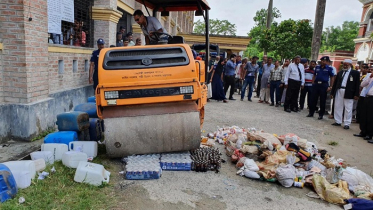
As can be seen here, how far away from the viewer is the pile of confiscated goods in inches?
152

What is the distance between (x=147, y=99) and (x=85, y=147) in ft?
4.06

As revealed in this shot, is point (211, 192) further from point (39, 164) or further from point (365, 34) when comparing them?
point (365, 34)

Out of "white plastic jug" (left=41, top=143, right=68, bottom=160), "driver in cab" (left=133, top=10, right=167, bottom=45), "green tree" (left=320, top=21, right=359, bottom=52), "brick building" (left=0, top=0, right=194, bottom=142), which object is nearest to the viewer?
"white plastic jug" (left=41, top=143, right=68, bottom=160)

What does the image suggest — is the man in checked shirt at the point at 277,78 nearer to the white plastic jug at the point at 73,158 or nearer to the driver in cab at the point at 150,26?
the driver in cab at the point at 150,26

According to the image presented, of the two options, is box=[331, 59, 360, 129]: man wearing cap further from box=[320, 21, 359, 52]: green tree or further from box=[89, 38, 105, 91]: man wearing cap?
box=[320, 21, 359, 52]: green tree

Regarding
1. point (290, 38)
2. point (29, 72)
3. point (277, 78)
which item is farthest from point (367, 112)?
point (290, 38)

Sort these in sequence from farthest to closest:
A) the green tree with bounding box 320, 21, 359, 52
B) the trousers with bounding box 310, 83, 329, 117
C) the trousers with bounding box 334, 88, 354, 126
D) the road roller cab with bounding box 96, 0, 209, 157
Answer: the green tree with bounding box 320, 21, 359, 52
the trousers with bounding box 310, 83, 329, 117
the trousers with bounding box 334, 88, 354, 126
the road roller cab with bounding box 96, 0, 209, 157

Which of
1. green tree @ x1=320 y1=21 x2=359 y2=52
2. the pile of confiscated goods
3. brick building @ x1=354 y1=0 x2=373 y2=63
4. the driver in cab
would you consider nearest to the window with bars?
the driver in cab

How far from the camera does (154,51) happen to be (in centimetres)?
438

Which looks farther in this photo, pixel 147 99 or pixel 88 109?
pixel 88 109

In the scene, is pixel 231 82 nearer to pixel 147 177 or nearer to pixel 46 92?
pixel 46 92

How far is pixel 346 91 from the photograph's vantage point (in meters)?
8.09

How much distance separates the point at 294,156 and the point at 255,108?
19.5 feet

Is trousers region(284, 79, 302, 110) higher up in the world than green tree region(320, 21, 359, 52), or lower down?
lower down
